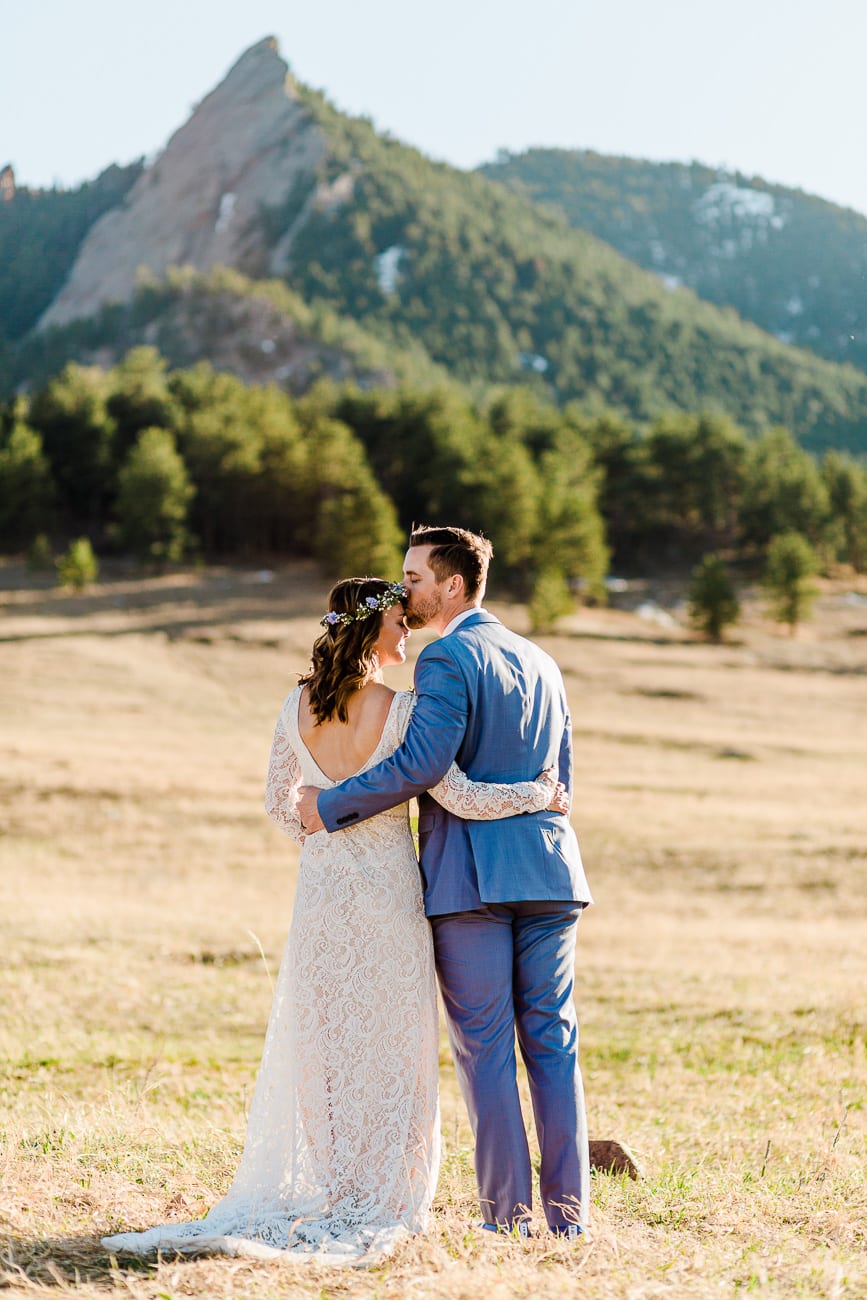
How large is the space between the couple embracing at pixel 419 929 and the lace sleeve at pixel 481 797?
0.01m

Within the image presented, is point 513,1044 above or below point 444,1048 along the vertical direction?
above

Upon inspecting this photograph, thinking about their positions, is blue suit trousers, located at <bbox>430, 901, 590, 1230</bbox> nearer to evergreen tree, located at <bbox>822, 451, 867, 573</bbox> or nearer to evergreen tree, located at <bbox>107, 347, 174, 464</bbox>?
evergreen tree, located at <bbox>107, 347, 174, 464</bbox>

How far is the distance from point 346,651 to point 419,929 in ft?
4.54

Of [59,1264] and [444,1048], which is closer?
[59,1264]

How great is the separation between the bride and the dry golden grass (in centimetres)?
41

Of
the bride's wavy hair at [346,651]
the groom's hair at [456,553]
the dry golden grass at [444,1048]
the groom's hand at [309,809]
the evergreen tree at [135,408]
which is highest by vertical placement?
the evergreen tree at [135,408]

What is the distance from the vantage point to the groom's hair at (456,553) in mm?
5309

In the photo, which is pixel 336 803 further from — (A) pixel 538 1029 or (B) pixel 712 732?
(B) pixel 712 732

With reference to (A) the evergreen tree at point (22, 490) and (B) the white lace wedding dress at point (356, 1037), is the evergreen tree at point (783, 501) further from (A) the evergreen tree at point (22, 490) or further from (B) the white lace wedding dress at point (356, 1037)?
(B) the white lace wedding dress at point (356, 1037)

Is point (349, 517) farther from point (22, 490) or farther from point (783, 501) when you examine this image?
point (783, 501)

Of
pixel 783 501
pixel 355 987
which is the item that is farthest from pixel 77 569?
pixel 355 987

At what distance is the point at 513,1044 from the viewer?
4965 mm

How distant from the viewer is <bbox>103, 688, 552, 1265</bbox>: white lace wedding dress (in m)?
4.89

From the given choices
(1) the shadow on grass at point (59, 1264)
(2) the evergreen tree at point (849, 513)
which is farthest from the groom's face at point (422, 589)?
(2) the evergreen tree at point (849, 513)
